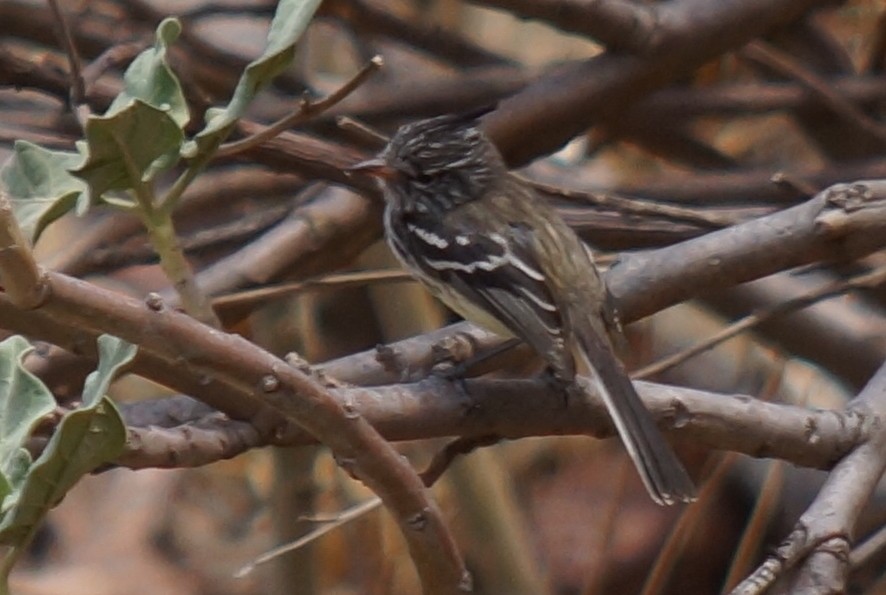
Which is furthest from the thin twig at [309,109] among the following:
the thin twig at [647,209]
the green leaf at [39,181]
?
the thin twig at [647,209]

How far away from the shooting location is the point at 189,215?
12.3ft

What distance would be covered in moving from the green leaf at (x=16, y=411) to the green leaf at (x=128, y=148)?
208 mm

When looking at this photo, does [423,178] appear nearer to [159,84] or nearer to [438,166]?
[438,166]

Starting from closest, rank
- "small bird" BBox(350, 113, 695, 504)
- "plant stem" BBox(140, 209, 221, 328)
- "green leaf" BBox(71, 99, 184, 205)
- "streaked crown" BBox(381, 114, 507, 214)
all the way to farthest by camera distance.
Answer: "green leaf" BBox(71, 99, 184, 205) → "plant stem" BBox(140, 209, 221, 328) → "small bird" BBox(350, 113, 695, 504) → "streaked crown" BBox(381, 114, 507, 214)

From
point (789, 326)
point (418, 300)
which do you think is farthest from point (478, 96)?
point (789, 326)

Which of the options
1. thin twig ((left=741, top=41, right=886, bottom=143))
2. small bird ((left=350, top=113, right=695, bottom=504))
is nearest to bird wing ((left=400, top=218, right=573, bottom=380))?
small bird ((left=350, top=113, right=695, bottom=504))

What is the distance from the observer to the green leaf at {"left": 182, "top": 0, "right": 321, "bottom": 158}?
173 cm

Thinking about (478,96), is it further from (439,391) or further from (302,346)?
(439,391)

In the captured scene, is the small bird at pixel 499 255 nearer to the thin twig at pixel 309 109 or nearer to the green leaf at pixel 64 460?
the thin twig at pixel 309 109

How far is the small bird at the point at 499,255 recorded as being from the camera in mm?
2510

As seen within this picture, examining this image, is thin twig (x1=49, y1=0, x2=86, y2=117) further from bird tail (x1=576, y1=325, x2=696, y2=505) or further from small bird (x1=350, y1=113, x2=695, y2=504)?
bird tail (x1=576, y1=325, x2=696, y2=505)

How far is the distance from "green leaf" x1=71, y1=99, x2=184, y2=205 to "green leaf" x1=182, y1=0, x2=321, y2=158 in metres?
0.04

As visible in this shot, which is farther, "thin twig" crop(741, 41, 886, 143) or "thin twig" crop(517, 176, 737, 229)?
"thin twig" crop(741, 41, 886, 143)

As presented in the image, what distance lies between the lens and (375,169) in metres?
2.97
